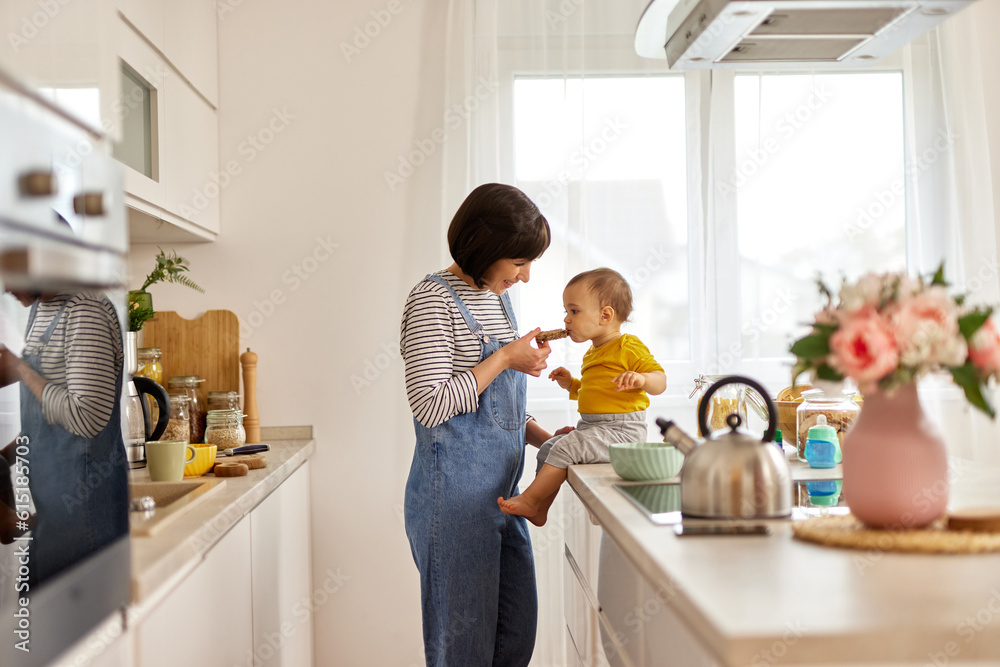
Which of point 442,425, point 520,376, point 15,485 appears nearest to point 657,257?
point 520,376

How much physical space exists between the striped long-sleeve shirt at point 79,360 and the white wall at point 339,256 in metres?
1.65

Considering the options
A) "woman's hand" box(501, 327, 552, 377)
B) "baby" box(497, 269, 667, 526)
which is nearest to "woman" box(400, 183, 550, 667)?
"woman's hand" box(501, 327, 552, 377)

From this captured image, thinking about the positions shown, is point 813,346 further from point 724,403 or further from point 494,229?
point 724,403

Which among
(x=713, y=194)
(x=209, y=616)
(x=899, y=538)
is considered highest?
(x=713, y=194)

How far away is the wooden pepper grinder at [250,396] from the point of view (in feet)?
8.68

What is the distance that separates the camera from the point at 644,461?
5.45 ft

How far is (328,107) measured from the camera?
2.79m

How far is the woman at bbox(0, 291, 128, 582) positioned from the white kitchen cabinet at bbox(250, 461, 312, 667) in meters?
0.81

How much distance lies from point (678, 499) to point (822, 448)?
0.57m

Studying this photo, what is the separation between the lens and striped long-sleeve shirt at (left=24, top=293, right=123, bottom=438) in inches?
37.6

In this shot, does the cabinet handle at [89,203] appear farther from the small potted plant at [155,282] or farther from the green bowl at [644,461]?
the small potted plant at [155,282]

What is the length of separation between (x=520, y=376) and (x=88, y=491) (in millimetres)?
1168

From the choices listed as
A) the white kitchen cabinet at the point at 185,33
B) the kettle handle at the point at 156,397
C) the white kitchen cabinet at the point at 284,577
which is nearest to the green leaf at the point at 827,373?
the white kitchen cabinet at the point at 284,577

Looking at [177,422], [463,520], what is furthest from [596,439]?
[177,422]
